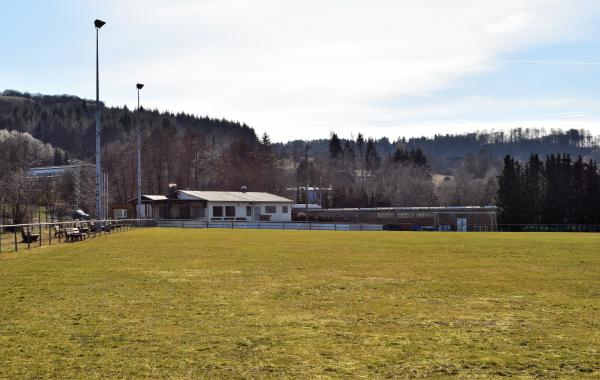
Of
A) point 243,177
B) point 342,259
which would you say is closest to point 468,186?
point 243,177

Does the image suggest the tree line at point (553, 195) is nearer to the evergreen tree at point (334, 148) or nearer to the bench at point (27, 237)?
the bench at point (27, 237)

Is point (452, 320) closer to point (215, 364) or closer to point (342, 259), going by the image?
point (215, 364)

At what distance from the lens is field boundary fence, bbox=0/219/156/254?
27703 mm

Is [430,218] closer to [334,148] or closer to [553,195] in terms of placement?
[553,195]

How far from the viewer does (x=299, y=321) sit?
9.95 m

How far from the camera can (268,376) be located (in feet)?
22.2

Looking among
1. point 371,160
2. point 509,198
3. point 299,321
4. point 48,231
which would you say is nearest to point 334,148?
point 371,160

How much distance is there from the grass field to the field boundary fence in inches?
399

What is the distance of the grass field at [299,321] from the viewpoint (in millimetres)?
7219

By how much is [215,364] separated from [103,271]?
11.5 meters

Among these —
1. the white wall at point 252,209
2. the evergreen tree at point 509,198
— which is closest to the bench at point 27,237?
the white wall at point 252,209

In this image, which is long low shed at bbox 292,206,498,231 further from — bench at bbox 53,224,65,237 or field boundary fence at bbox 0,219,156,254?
bench at bbox 53,224,65,237

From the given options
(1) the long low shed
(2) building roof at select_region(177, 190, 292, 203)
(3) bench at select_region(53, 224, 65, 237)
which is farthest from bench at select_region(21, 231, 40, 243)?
(2) building roof at select_region(177, 190, 292, 203)

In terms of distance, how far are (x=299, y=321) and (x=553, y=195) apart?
3307 inches
